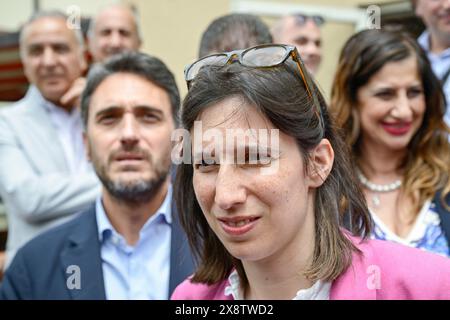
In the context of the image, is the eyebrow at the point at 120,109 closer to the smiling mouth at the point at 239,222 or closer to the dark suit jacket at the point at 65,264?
the dark suit jacket at the point at 65,264

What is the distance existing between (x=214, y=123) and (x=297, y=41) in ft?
8.12

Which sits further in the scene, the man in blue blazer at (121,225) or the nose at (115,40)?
the nose at (115,40)

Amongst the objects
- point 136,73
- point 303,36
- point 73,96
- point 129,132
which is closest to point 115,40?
point 73,96

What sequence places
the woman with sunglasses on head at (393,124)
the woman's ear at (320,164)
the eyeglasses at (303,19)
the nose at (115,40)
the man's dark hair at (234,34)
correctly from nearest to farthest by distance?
the woman's ear at (320,164) → the woman with sunglasses on head at (393,124) → the man's dark hair at (234,34) → the nose at (115,40) → the eyeglasses at (303,19)

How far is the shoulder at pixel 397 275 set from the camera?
1541 mm

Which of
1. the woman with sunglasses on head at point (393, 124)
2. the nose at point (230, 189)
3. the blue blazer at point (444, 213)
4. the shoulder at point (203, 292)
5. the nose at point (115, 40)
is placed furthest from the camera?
the nose at point (115, 40)

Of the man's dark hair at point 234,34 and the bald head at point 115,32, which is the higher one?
the bald head at point 115,32

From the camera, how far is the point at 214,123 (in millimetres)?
1565

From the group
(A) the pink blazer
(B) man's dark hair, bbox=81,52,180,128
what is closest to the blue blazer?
(A) the pink blazer

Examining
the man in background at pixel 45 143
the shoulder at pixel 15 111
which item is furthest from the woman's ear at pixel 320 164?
the shoulder at pixel 15 111

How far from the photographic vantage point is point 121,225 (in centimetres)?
254

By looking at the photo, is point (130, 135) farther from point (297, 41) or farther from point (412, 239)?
Answer: point (297, 41)

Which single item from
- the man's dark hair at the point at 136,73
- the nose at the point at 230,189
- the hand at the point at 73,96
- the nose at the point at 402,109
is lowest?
the nose at the point at 230,189

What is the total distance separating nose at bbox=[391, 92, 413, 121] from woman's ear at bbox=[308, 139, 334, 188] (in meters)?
1.08
